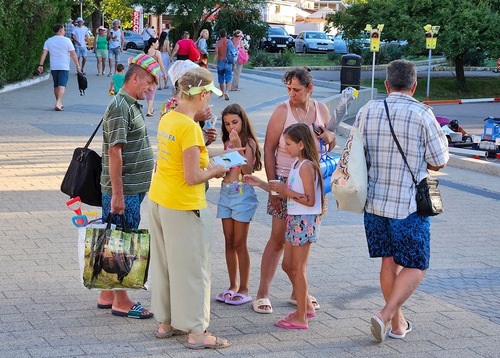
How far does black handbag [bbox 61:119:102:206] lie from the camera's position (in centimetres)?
595

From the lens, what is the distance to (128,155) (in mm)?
5738

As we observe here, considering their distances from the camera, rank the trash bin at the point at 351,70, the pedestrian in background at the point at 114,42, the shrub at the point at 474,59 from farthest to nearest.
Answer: the shrub at the point at 474,59
the pedestrian in background at the point at 114,42
the trash bin at the point at 351,70

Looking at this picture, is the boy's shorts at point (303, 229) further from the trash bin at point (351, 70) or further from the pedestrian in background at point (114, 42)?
the pedestrian in background at point (114, 42)

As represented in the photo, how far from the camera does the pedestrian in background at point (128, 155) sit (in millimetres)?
5613

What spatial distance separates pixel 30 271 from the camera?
696 centimetres

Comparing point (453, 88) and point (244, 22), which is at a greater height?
point (244, 22)

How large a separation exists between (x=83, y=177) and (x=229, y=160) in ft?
3.78

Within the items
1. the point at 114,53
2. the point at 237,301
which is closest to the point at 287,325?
the point at 237,301

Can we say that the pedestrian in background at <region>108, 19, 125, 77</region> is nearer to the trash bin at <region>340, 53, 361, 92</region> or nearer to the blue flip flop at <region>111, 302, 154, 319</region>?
the trash bin at <region>340, 53, 361, 92</region>

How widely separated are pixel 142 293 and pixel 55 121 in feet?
34.8

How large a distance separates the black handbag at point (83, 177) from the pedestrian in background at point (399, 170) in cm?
185

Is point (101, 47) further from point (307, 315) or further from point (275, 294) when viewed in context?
point (307, 315)

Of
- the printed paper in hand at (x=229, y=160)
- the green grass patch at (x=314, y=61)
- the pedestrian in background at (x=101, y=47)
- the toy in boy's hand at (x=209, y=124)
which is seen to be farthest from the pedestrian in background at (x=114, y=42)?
the printed paper in hand at (x=229, y=160)

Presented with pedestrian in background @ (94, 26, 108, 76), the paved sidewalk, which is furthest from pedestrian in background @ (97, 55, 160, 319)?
pedestrian in background @ (94, 26, 108, 76)
